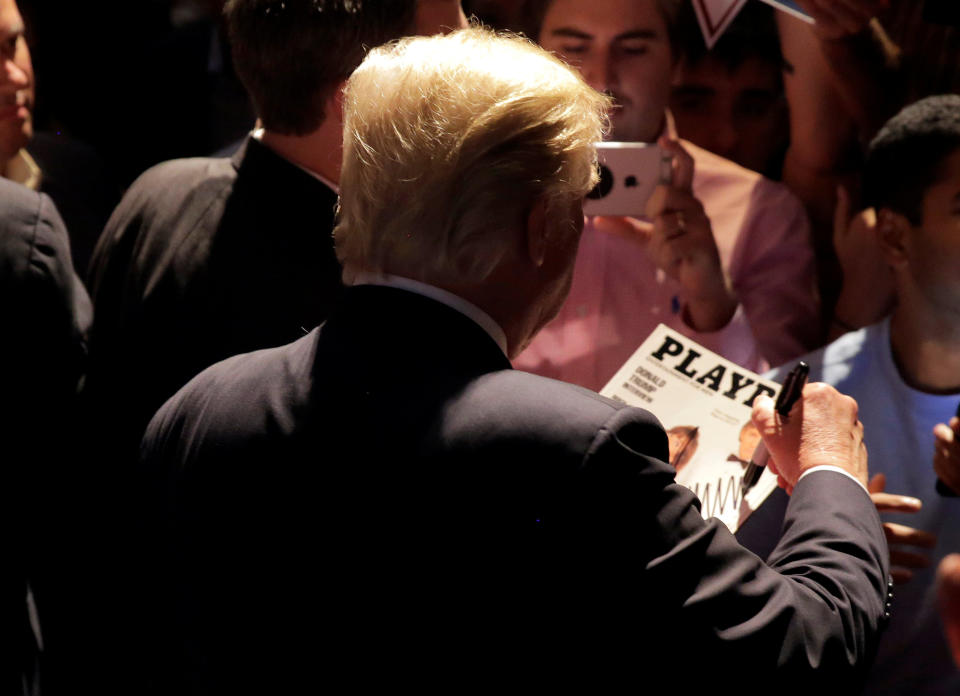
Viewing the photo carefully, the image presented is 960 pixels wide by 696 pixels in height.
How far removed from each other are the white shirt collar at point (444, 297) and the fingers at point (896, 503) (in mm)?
917

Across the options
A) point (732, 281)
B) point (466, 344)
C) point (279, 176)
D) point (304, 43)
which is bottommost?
point (732, 281)

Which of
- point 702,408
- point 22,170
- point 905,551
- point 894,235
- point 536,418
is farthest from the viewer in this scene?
point 22,170

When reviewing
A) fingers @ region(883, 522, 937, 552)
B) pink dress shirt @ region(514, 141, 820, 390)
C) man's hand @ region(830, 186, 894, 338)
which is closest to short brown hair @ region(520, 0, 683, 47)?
pink dress shirt @ region(514, 141, 820, 390)

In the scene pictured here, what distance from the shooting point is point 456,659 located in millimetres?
1114

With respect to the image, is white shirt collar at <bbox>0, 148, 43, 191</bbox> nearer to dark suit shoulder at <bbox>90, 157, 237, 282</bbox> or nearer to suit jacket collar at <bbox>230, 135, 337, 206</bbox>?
dark suit shoulder at <bbox>90, 157, 237, 282</bbox>

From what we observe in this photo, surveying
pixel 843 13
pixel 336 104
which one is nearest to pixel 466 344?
pixel 336 104

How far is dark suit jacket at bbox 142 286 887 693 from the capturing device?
1.09 metres

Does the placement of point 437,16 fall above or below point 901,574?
above

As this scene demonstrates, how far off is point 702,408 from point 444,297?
665 millimetres

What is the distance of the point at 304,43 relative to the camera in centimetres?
175

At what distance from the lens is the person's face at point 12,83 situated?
229cm

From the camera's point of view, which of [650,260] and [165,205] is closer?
[165,205]

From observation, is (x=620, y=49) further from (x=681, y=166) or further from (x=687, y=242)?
(x=687, y=242)

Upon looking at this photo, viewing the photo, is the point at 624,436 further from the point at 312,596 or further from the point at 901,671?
the point at 901,671
